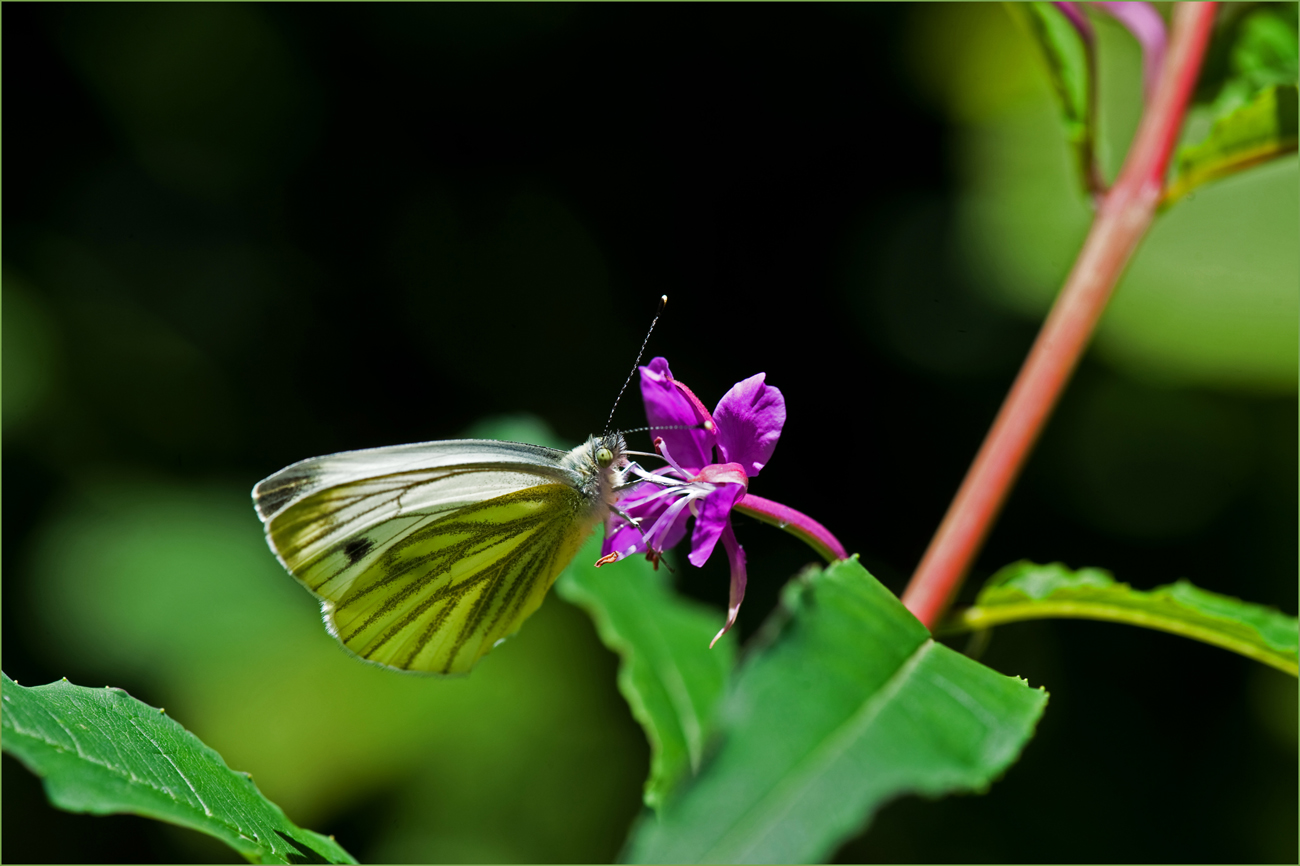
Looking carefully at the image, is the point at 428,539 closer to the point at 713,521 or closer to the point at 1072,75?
the point at 713,521

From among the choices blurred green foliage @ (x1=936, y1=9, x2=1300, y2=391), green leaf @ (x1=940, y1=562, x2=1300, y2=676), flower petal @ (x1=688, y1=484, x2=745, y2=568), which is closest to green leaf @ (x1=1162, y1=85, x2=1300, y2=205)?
green leaf @ (x1=940, y1=562, x2=1300, y2=676)

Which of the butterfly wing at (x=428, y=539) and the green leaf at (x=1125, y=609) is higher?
the green leaf at (x=1125, y=609)

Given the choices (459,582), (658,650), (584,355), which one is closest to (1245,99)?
(658,650)

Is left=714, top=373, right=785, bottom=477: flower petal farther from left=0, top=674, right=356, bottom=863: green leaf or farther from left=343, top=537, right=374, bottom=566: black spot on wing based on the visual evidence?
left=343, top=537, right=374, bottom=566: black spot on wing

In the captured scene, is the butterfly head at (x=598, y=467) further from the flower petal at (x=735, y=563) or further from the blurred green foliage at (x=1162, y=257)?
the blurred green foliage at (x=1162, y=257)

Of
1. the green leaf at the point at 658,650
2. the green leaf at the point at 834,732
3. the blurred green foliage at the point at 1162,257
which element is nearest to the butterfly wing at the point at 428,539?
the green leaf at the point at 658,650

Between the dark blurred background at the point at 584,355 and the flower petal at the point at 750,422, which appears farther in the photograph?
the dark blurred background at the point at 584,355

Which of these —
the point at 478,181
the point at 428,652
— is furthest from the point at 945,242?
the point at 428,652
